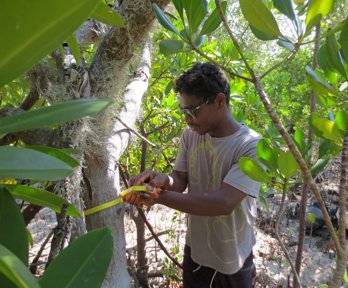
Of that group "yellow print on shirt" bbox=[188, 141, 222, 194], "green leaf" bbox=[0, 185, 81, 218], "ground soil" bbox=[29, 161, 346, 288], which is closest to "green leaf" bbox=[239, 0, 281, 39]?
"green leaf" bbox=[0, 185, 81, 218]

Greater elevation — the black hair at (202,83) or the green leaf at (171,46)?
the black hair at (202,83)

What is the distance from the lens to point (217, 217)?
134 centimetres

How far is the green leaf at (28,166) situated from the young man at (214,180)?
0.80 meters

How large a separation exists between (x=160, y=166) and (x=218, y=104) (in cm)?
Answer: 106

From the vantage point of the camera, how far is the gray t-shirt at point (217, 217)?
1272mm

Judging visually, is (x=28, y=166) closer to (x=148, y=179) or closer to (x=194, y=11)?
(x=194, y=11)

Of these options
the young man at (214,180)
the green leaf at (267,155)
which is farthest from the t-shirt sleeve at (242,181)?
the green leaf at (267,155)

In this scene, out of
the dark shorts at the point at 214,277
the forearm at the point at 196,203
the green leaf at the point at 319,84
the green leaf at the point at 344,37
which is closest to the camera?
the green leaf at the point at 344,37

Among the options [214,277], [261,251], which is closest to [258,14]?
[214,277]

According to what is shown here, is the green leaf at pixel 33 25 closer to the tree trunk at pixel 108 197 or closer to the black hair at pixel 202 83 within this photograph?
the tree trunk at pixel 108 197

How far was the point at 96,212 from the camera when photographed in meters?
0.83

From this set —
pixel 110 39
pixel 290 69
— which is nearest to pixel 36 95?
pixel 110 39

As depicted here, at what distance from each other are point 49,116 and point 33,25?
87mm

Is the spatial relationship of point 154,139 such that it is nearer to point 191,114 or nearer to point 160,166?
point 160,166
